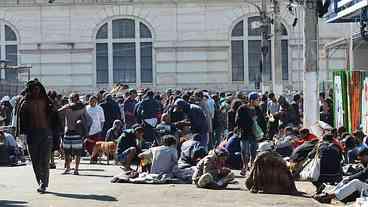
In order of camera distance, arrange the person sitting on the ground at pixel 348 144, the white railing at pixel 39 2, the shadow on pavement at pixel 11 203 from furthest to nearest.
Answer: the white railing at pixel 39 2, the person sitting on the ground at pixel 348 144, the shadow on pavement at pixel 11 203

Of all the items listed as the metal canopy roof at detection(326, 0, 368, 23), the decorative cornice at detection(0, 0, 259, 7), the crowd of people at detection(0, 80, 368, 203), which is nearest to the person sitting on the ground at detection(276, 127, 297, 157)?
the crowd of people at detection(0, 80, 368, 203)

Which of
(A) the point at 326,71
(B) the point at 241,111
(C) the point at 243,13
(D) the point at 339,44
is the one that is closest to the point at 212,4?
(C) the point at 243,13

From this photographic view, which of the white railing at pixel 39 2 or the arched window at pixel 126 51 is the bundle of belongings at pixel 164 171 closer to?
the arched window at pixel 126 51

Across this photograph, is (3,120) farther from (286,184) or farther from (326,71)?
(326,71)

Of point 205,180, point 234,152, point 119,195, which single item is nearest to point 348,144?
point 234,152

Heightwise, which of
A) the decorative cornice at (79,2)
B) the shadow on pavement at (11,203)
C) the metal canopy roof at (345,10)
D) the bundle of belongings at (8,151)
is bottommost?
the shadow on pavement at (11,203)

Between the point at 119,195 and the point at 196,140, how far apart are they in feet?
16.6

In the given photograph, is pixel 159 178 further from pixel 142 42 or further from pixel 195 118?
pixel 142 42

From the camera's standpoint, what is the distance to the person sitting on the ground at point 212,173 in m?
16.7

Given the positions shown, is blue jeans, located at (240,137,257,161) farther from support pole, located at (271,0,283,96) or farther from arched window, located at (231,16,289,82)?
arched window, located at (231,16,289,82)

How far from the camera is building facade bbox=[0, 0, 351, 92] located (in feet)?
185

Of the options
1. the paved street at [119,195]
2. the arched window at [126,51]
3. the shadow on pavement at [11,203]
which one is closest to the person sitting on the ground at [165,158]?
the paved street at [119,195]

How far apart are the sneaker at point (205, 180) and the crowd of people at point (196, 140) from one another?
18 mm

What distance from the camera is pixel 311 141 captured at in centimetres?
1759
